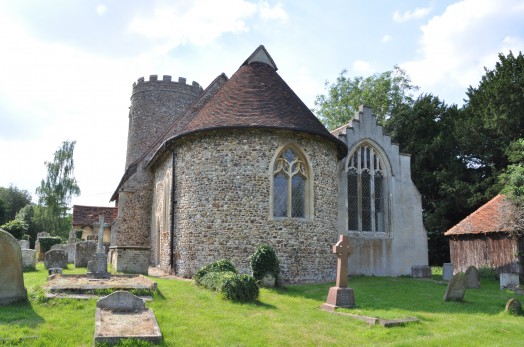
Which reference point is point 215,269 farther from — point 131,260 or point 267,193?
point 131,260

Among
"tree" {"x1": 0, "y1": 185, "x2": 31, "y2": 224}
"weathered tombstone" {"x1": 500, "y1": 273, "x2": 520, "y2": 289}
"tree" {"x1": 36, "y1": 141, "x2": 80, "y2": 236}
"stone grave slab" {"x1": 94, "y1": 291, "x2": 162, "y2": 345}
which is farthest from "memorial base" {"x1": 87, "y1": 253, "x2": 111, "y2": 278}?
"tree" {"x1": 0, "y1": 185, "x2": 31, "y2": 224}

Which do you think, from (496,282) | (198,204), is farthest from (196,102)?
(496,282)

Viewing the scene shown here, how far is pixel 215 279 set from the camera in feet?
40.0

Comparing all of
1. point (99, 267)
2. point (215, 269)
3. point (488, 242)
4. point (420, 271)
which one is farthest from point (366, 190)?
point (99, 267)

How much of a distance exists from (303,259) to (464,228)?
10490 mm

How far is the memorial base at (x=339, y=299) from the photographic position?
432 inches

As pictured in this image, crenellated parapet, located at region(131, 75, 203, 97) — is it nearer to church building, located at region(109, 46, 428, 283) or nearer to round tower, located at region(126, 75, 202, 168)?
round tower, located at region(126, 75, 202, 168)

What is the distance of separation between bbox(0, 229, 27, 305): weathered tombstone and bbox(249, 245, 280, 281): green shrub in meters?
6.18

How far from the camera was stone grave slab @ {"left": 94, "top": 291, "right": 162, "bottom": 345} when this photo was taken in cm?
720

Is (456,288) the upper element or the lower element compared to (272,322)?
upper

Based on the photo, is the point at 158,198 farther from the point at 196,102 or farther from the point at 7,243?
the point at 7,243

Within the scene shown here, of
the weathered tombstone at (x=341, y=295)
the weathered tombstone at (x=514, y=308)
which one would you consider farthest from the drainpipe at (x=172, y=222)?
the weathered tombstone at (x=514, y=308)

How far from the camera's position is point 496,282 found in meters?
19.2

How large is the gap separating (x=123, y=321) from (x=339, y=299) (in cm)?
515
